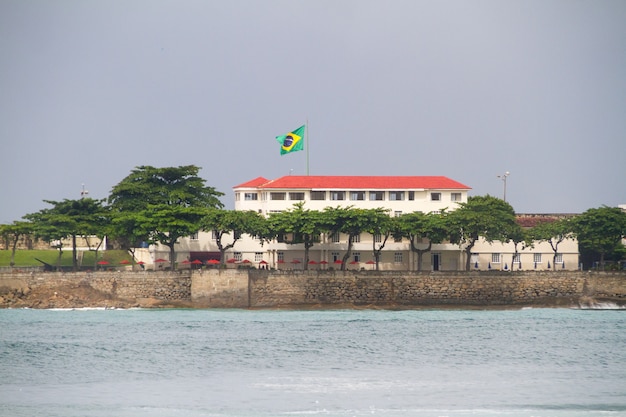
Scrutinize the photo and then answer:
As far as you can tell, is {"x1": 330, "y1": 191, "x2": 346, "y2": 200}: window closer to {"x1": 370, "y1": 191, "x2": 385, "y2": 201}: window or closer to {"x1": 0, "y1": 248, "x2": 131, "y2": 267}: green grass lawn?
{"x1": 370, "y1": 191, "x2": 385, "y2": 201}: window

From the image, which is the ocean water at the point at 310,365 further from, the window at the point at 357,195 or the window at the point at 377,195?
the window at the point at 377,195

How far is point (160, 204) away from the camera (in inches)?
3819

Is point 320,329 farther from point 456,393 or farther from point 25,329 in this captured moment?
point 456,393

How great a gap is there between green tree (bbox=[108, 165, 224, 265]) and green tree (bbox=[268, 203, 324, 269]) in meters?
5.76

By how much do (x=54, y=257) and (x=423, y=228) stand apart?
30.9 meters

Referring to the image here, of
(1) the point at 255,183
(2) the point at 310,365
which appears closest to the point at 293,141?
(1) the point at 255,183

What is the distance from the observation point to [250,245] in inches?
3964

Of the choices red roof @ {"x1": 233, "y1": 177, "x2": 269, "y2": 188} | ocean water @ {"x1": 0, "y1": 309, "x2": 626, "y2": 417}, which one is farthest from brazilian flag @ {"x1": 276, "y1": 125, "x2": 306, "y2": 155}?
ocean water @ {"x1": 0, "y1": 309, "x2": 626, "y2": 417}

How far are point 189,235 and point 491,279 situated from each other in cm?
2372

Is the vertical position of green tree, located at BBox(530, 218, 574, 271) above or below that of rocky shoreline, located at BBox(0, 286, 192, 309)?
above

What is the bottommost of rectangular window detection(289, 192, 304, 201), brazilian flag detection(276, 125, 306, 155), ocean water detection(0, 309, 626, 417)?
ocean water detection(0, 309, 626, 417)

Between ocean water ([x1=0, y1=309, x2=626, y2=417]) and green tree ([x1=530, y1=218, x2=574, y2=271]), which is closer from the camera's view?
ocean water ([x1=0, y1=309, x2=626, y2=417])

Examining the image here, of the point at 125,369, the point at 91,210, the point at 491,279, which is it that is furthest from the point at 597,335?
the point at 91,210

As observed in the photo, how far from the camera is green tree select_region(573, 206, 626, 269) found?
99000 mm
